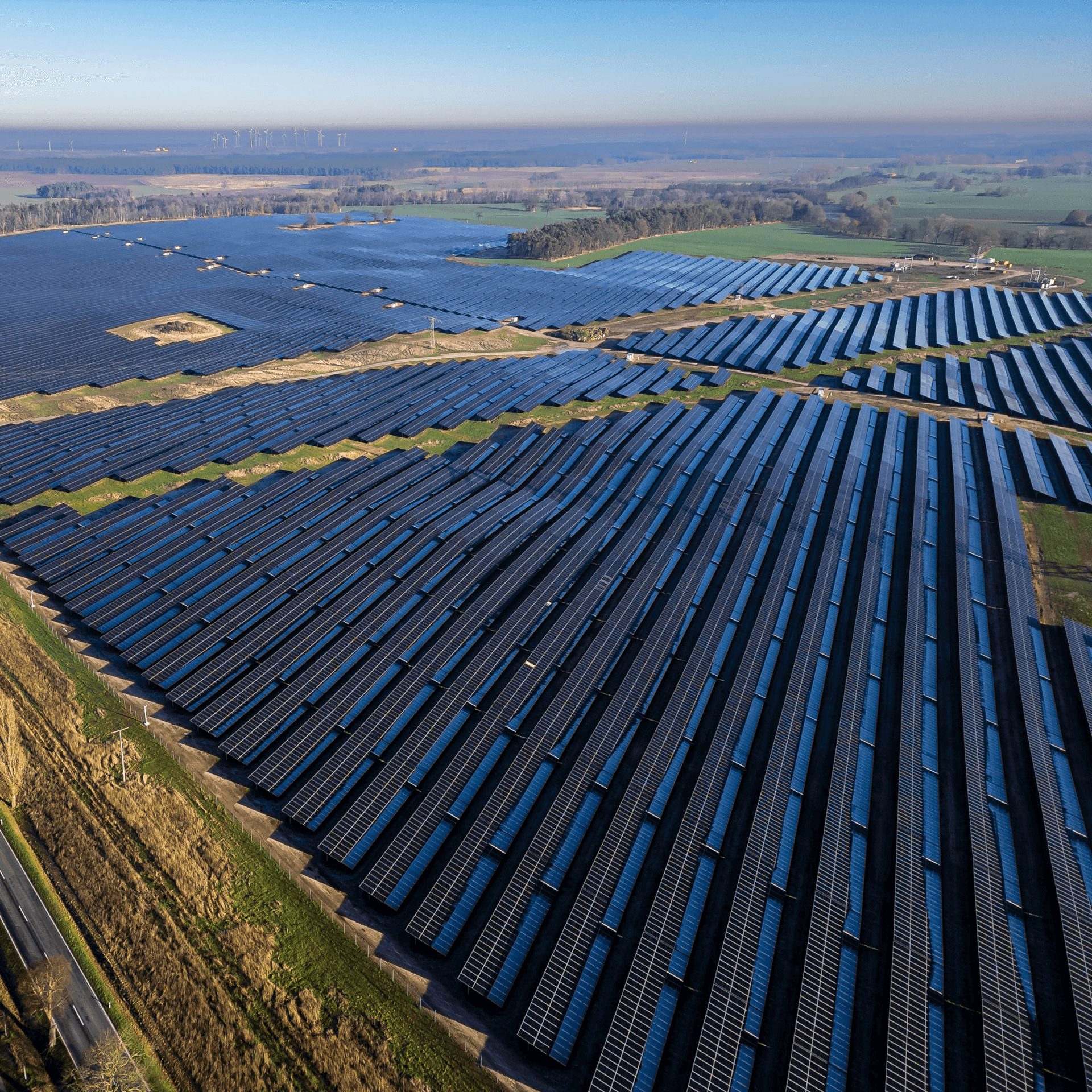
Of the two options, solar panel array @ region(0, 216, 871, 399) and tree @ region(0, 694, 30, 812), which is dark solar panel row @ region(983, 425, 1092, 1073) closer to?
tree @ region(0, 694, 30, 812)

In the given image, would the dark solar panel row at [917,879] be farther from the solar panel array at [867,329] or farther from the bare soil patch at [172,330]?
the bare soil patch at [172,330]

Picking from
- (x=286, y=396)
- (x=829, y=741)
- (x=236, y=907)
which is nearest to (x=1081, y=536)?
(x=829, y=741)

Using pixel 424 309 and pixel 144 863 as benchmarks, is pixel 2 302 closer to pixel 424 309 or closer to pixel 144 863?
pixel 424 309

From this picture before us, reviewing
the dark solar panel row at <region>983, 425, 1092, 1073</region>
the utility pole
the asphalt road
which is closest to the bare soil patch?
the utility pole

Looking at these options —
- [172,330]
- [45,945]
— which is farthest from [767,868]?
[172,330]

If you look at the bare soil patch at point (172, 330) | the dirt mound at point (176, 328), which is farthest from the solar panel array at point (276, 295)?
the dirt mound at point (176, 328)

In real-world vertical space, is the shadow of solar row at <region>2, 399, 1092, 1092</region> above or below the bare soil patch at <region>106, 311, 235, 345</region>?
below
